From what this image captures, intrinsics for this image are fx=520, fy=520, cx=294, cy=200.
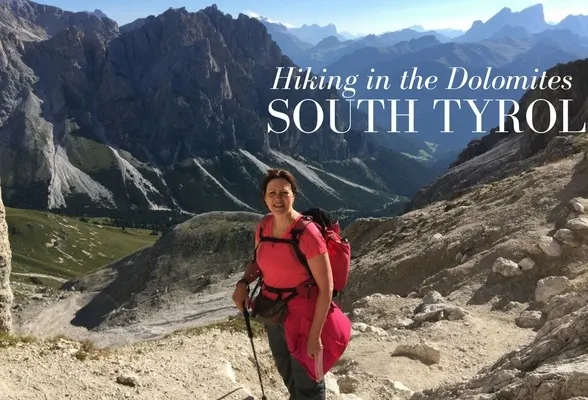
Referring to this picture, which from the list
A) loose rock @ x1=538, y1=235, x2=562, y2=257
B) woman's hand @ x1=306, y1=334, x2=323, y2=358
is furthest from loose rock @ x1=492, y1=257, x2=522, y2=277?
woman's hand @ x1=306, y1=334, x2=323, y2=358

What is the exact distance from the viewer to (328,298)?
6.73 metres

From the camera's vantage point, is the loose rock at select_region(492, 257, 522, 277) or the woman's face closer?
the woman's face

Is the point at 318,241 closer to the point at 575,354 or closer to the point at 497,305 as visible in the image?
the point at 575,354

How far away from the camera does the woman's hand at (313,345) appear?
22.7 feet

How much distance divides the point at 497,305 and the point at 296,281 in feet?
43.9

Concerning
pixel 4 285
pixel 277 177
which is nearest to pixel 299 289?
pixel 277 177

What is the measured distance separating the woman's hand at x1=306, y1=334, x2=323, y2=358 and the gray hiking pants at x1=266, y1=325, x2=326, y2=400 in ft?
1.39

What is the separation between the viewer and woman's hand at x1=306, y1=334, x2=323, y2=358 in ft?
22.7

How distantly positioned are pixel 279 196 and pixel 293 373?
2.52 metres

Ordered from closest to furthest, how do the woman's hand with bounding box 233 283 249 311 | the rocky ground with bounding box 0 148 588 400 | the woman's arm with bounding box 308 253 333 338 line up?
the woman's arm with bounding box 308 253 333 338
the woman's hand with bounding box 233 283 249 311
the rocky ground with bounding box 0 148 588 400

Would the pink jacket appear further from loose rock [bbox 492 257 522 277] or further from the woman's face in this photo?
loose rock [bbox 492 257 522 277]

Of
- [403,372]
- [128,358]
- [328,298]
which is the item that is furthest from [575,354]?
[128,358]

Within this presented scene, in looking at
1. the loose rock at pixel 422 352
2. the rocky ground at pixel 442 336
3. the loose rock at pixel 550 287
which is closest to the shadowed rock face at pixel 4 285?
the rocky ground at pixel 442 336

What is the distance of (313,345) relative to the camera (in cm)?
691
